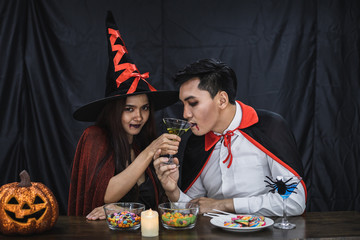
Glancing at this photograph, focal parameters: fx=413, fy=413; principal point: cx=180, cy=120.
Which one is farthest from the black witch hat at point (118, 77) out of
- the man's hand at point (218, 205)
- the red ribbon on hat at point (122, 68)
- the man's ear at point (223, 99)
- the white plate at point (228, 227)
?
the white plate at point (228, 227)

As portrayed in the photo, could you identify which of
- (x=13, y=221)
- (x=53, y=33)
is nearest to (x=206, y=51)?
(x=53, y=33)

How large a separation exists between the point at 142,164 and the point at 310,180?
2.29m

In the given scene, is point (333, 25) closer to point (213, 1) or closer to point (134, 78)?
point (213, 1)

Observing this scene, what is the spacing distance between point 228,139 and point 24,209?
1.62 m

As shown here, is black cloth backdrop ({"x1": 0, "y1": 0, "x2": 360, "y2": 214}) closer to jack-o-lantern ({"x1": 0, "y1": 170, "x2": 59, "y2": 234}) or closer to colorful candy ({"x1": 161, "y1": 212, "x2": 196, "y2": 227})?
jack-o-lantern ({"x1": 0, "y1": 170, "x2": 59, "y2": 234})

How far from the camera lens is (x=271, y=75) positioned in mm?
4512

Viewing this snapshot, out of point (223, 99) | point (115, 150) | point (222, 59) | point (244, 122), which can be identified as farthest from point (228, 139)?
point (222, 59)

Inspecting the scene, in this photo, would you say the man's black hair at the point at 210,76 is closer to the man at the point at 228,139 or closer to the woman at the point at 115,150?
the man at the point at 228,139

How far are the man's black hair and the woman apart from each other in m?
0.28

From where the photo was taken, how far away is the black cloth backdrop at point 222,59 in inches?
169

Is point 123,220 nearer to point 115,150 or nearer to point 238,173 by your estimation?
point 115,150

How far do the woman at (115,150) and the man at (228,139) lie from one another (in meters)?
0.29

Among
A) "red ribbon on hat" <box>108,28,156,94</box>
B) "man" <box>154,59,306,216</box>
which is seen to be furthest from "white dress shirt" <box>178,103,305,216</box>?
"red ribbon on hat" <box>108,28,156,94</box>

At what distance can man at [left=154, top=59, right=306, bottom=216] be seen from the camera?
3.16 m
